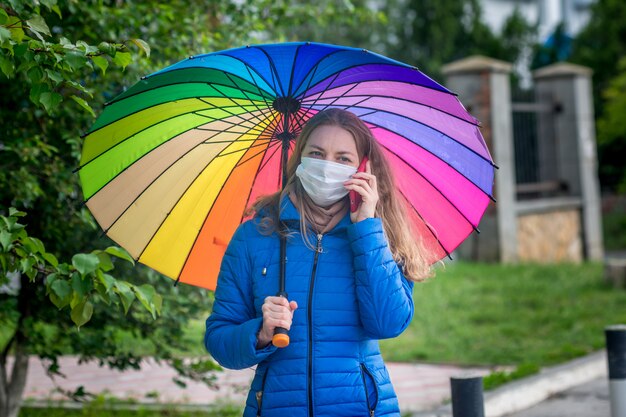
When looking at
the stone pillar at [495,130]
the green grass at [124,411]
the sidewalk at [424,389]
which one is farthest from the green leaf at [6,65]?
the stone pillar at [495,130]

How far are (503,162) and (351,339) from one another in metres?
12.6

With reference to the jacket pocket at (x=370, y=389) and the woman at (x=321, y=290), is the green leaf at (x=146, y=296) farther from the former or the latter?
the jacket pocket at (x=370, y=389)

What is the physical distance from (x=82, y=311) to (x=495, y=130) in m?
12.5

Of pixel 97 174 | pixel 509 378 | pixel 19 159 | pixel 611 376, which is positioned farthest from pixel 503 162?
pixel 97 174

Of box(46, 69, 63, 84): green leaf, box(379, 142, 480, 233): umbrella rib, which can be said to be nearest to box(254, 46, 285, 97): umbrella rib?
box(379, 142, 480, 233): umbrella rib

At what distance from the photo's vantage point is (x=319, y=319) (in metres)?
3.03

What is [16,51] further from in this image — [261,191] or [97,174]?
[261,191]

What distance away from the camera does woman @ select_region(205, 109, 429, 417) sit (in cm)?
299

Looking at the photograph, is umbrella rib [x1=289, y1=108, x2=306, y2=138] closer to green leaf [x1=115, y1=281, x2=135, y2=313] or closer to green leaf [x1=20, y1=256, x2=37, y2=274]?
green leaf [x1=115, y1=281, x2=135, y2=313]

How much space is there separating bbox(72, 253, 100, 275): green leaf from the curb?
11.6ft

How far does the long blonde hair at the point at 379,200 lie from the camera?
3.23m

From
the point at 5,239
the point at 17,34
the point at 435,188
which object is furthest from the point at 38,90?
the point at 435,188

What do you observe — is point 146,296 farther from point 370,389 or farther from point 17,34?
point 17,34

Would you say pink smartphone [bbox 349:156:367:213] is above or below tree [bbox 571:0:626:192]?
below
